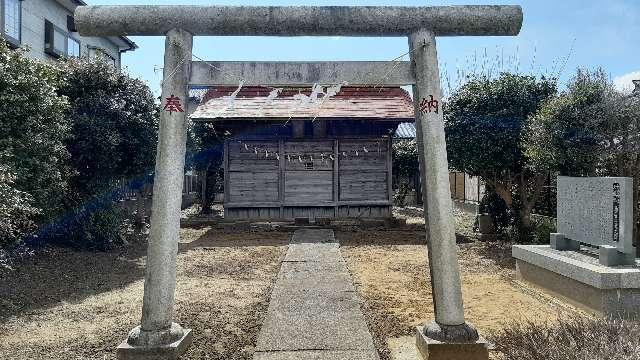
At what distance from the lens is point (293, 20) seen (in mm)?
4629

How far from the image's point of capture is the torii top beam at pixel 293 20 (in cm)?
457

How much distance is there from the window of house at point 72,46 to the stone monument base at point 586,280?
765 inches

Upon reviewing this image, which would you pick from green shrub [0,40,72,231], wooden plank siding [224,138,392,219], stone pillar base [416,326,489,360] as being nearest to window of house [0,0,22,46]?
green shrub [0,40,72,231]

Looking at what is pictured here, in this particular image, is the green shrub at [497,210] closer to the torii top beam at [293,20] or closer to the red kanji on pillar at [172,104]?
the torii top beam at [293,20]

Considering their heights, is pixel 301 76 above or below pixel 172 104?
above

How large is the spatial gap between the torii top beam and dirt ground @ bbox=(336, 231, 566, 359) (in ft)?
→ 11.0

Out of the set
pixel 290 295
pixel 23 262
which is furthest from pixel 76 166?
pixel 290 295

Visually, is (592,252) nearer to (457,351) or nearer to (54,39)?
(457,351)

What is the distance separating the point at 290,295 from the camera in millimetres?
6266

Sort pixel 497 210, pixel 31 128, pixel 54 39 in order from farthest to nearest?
pixel 54 39 → pixel 497 210 → pixel 31 128

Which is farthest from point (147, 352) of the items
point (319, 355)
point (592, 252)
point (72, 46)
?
point (72, 46)

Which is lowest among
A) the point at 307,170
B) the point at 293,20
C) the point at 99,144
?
the point at 307,170

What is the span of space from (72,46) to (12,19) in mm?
5131

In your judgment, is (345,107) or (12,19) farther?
(345,107)
